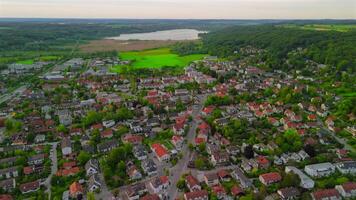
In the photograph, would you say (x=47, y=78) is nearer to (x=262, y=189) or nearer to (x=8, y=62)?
(x=8, y=62)

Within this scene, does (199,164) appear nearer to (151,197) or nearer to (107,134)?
(151,197)

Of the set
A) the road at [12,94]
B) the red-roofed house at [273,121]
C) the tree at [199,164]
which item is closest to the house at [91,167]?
the tree at [199,164]

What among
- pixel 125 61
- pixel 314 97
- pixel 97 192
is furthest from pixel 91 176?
pixel 125 61

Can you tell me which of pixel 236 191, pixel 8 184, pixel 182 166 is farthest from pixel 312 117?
pixel 8 184

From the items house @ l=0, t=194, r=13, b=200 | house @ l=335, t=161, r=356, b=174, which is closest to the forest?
house @ l=335, t=161, r=356, b=174

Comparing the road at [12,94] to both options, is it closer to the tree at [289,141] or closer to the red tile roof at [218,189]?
the red tile roof at [218,189]
